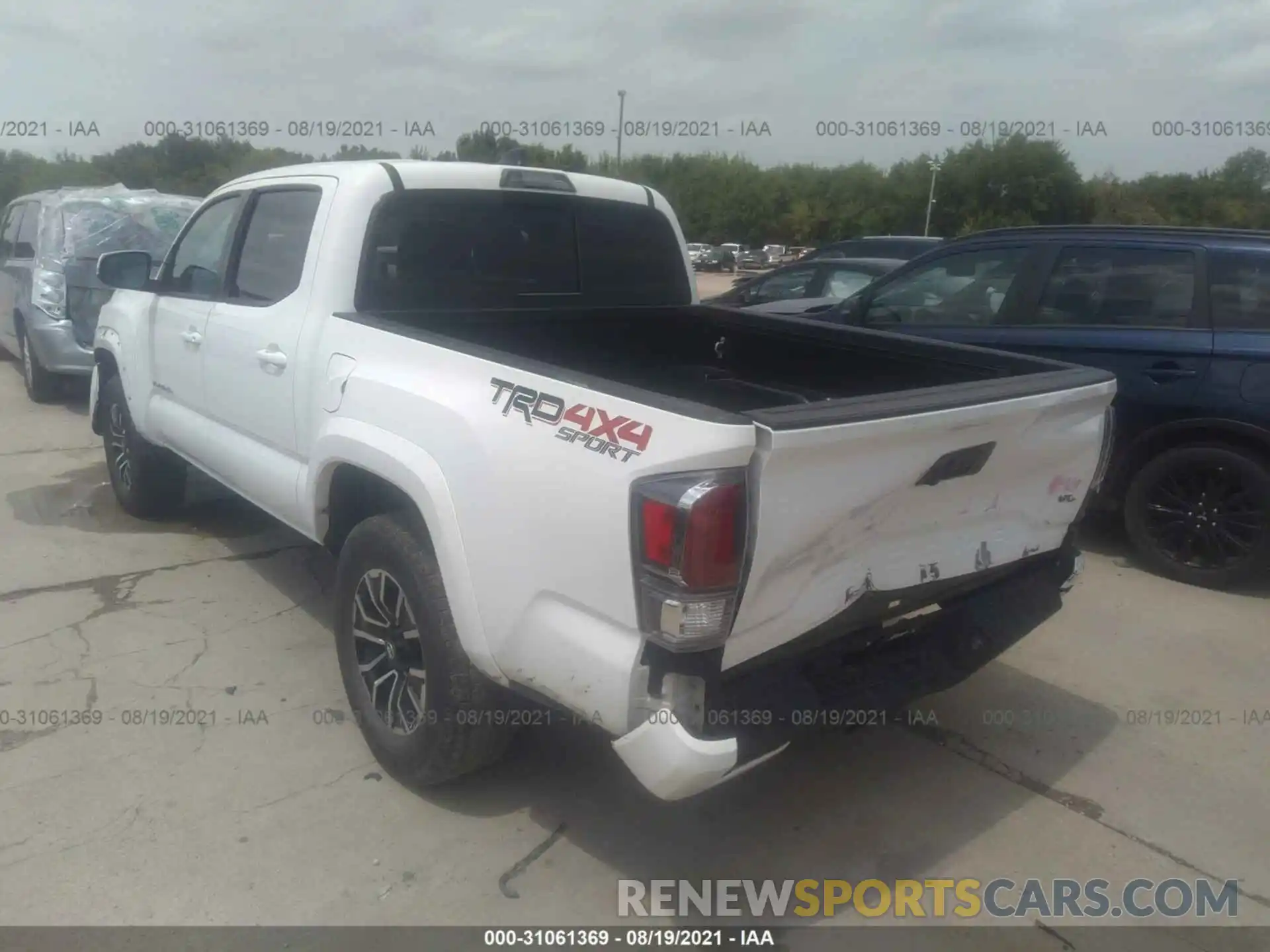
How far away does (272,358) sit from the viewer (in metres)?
3.76

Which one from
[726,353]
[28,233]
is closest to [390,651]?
[726,353]

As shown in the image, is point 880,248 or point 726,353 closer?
point 726,353

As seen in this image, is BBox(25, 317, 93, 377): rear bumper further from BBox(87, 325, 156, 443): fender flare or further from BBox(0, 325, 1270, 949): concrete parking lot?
BBox(0, 325, 1270, 949): concrete parking lot

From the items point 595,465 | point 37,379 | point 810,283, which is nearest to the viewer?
point 595,465

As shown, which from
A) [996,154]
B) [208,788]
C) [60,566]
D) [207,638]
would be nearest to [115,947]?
[208,788]

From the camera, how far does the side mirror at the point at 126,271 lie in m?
4.83

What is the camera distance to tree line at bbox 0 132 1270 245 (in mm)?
38281

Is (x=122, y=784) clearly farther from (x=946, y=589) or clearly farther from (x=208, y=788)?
(x=946, y=589)

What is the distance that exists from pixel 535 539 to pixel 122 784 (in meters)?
1.80

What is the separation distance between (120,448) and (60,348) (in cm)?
340

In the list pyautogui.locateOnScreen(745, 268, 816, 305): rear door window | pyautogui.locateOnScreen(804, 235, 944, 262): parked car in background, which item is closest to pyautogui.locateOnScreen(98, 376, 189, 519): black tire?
pyautogui.locateOnScreen(745, 268, 816, 305): rear door window

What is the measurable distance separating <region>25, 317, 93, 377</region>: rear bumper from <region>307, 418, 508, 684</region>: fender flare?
6.44 metres

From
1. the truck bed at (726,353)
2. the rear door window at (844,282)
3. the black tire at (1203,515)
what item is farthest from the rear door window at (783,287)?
the truck bed at (726,353)

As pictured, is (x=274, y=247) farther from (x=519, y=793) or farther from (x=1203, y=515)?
(x=1203, y=515)
